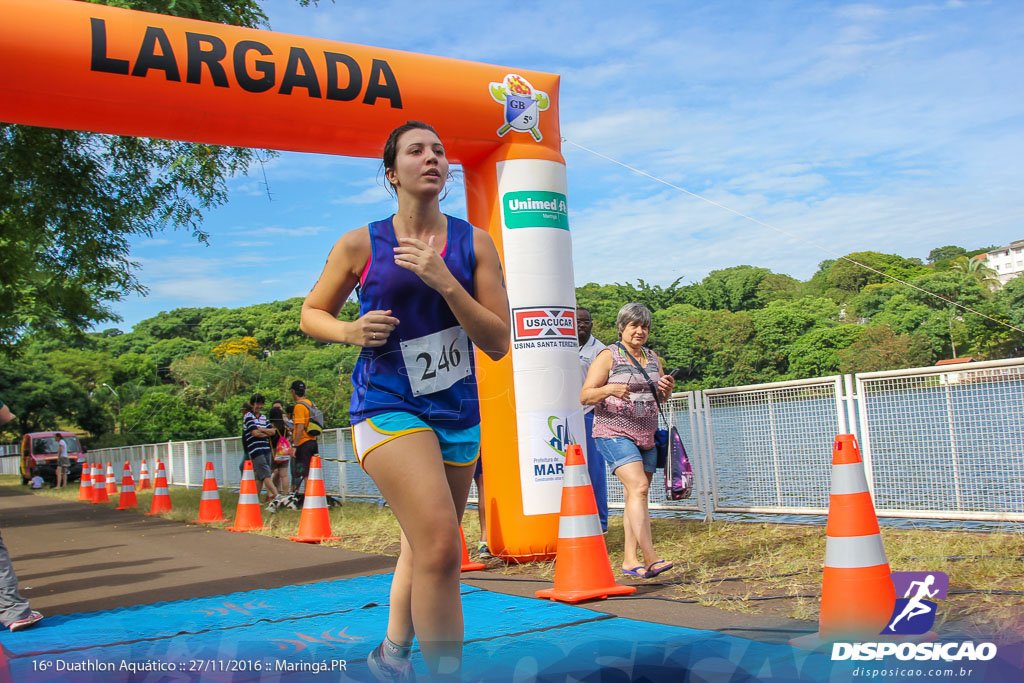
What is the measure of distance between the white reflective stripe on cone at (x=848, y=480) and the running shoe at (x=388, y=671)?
1.94m


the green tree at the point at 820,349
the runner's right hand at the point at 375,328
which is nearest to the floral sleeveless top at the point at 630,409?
the runner's right hand at the point at 375,328

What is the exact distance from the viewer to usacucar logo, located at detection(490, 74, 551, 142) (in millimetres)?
6543

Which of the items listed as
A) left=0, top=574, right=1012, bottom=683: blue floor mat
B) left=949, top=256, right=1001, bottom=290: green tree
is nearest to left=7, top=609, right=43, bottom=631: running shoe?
left=0, top=574, right=1012, bottom=683: blue floor mat

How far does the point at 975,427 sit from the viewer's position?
6.44 metres

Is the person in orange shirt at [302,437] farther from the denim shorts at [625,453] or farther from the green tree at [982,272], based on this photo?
the green tree at [982,272]

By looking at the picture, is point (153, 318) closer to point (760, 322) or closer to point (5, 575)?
point (760, 322)

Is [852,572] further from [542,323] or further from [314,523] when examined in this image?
[314,523]

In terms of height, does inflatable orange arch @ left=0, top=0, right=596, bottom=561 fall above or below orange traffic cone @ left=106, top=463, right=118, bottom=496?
above

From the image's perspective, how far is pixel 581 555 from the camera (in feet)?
15.9

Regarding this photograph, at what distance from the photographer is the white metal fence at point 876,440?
6.31 meters

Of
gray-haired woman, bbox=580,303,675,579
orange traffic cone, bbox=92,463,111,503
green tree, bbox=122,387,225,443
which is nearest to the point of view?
gray-haired woman, bbox=580,303,675,579

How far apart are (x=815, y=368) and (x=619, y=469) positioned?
68293mm

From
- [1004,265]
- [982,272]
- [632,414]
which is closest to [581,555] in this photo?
[632,414]

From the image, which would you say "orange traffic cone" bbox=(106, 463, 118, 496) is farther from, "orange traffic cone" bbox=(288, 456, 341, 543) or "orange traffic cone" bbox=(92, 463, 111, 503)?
"orange traffic cone" bbox=(288, 456, 341, 543)
